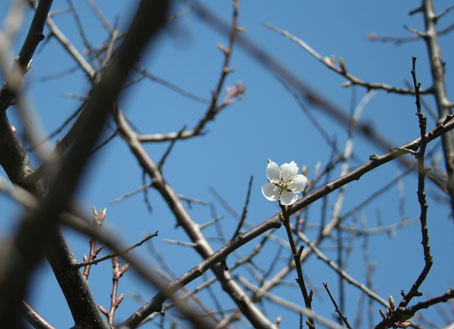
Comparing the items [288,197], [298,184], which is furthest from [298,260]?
[298,184]

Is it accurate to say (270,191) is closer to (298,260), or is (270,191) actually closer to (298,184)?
(298,184)

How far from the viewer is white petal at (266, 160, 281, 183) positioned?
1.88m

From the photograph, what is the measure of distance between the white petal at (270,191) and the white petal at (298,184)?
75 millimetres

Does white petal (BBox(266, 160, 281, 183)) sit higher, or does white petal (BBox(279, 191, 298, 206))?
white petal (BBox(266, 160, 281, 183))

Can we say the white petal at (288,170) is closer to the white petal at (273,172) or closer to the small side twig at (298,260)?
the white petal at (273,172)

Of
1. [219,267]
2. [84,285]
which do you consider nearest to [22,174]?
[84,285]

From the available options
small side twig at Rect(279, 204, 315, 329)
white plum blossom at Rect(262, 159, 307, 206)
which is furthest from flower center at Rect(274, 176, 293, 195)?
small side twig at Rect(279, 204, 315, 329)

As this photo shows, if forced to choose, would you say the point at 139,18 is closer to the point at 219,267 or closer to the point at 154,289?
the point at 154,289

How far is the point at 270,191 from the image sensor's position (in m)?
1.86

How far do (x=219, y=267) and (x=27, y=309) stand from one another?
1.04 meters

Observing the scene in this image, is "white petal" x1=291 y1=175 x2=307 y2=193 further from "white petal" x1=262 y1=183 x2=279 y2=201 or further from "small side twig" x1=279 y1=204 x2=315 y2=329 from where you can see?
"small side twig" x1=279 y1=204 x2=315 y2=329

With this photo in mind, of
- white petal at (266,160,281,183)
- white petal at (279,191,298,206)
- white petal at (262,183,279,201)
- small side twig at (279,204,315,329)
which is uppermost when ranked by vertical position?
white petal at (266,160,281,183)

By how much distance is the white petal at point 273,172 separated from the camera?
1880mm

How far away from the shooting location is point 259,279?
3801 millimetres
